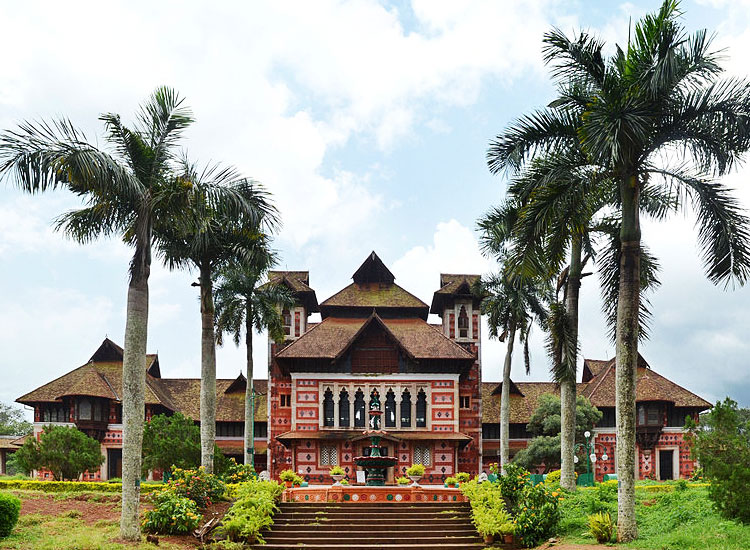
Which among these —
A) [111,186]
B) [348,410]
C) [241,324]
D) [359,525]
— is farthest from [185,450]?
[111,186]

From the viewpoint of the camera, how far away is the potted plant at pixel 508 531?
65.0ft

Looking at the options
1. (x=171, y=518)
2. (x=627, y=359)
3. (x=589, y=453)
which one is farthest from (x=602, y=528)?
(x=589, y=453)

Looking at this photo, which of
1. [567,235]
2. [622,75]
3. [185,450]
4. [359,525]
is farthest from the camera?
[185,450]

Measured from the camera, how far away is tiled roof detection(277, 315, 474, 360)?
41.0 m

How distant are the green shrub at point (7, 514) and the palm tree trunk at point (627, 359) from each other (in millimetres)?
12736

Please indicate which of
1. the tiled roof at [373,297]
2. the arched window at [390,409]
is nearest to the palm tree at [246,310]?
the arched window at [390,409]

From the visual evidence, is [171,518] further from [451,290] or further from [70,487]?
[451,290]

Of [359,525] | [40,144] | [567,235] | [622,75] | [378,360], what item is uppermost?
[622,75]

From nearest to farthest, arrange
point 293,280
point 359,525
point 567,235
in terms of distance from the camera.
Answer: point 567,235
point 359,525
point 293,280

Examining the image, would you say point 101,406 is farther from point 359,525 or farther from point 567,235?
point 567,235

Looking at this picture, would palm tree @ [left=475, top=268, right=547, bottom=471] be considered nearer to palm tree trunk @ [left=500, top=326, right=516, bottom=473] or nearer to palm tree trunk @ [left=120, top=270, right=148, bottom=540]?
palm tree trunk @ [left=500, top=326, right=516, bottom=473]

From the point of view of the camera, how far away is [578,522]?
19156 mm

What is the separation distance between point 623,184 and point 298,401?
26648 mm

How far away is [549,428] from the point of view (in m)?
43.8
